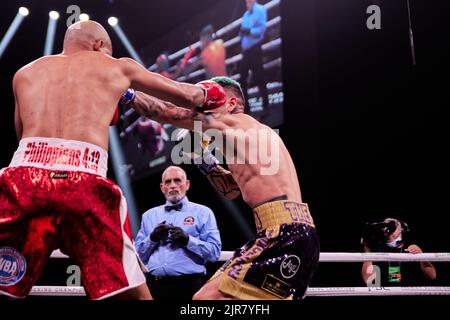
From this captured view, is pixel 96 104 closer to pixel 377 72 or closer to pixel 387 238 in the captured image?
pixel 387 238

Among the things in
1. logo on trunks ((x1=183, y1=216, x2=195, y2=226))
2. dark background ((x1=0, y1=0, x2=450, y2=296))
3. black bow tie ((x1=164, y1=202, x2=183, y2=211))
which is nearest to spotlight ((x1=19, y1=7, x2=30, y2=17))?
dark background ((x1=0, y1=0, x2=450, y2=296))

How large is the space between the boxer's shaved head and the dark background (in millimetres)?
3577

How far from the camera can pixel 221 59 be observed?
5031 millimetres

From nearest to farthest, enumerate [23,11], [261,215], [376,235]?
[261,215]
[376,235]
[23,11]

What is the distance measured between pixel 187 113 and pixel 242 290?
0.80 m

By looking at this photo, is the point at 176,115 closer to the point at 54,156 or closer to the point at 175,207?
the point at 54,156

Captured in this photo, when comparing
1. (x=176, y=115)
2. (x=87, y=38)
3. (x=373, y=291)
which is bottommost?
(x=373, y=291)

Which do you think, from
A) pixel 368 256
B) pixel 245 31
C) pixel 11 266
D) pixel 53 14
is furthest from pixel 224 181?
pixel 53 14

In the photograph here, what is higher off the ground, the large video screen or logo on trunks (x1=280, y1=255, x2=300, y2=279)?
the large video screen

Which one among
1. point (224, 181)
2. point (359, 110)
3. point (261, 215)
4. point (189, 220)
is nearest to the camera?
point (261, 215)

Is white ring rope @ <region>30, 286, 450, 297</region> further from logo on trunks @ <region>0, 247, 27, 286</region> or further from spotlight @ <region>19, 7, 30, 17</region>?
spotlight @ <region>19, 7, 30, 17</region>

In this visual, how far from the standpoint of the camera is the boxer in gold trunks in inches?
67.4

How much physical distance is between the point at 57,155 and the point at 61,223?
0.69 feet

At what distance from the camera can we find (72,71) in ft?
5.21
